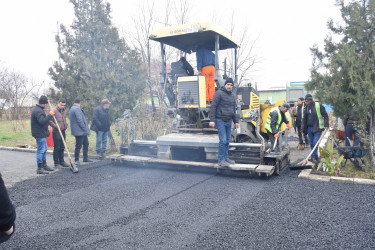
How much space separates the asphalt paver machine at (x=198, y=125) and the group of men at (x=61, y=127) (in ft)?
3.59

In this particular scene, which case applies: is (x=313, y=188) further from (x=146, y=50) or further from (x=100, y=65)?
(x=146, y=50)

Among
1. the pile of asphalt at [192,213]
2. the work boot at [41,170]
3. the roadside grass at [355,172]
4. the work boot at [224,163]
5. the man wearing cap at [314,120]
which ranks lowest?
the pile of asphalt at [192,213]

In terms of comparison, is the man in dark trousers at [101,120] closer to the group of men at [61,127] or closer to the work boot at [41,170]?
the group of men at [61,127]

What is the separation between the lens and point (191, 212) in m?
3.87

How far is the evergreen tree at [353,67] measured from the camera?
17.5 ft

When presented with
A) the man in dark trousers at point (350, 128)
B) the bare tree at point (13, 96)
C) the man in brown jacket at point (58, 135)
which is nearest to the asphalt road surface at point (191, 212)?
the man in brown jacket at point (58, 135)

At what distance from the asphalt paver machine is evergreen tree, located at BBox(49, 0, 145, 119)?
1.87 metres

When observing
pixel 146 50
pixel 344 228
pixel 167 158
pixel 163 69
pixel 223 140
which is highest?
pixel 146 50

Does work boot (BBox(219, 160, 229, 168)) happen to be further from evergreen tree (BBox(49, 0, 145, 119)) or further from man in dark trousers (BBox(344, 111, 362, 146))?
evergreen tree (BBox(49, 0, 145, 119))

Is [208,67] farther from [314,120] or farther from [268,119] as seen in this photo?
[314,120]

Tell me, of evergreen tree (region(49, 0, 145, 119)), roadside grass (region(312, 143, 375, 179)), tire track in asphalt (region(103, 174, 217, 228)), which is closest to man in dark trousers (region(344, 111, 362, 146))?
roadside grass (region(312, 143, 375, 179))

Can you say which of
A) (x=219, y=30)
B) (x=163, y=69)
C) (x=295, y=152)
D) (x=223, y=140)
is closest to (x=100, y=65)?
(x=163, y=69)

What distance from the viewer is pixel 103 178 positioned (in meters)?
5.87

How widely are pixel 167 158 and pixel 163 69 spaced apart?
2.36 m
